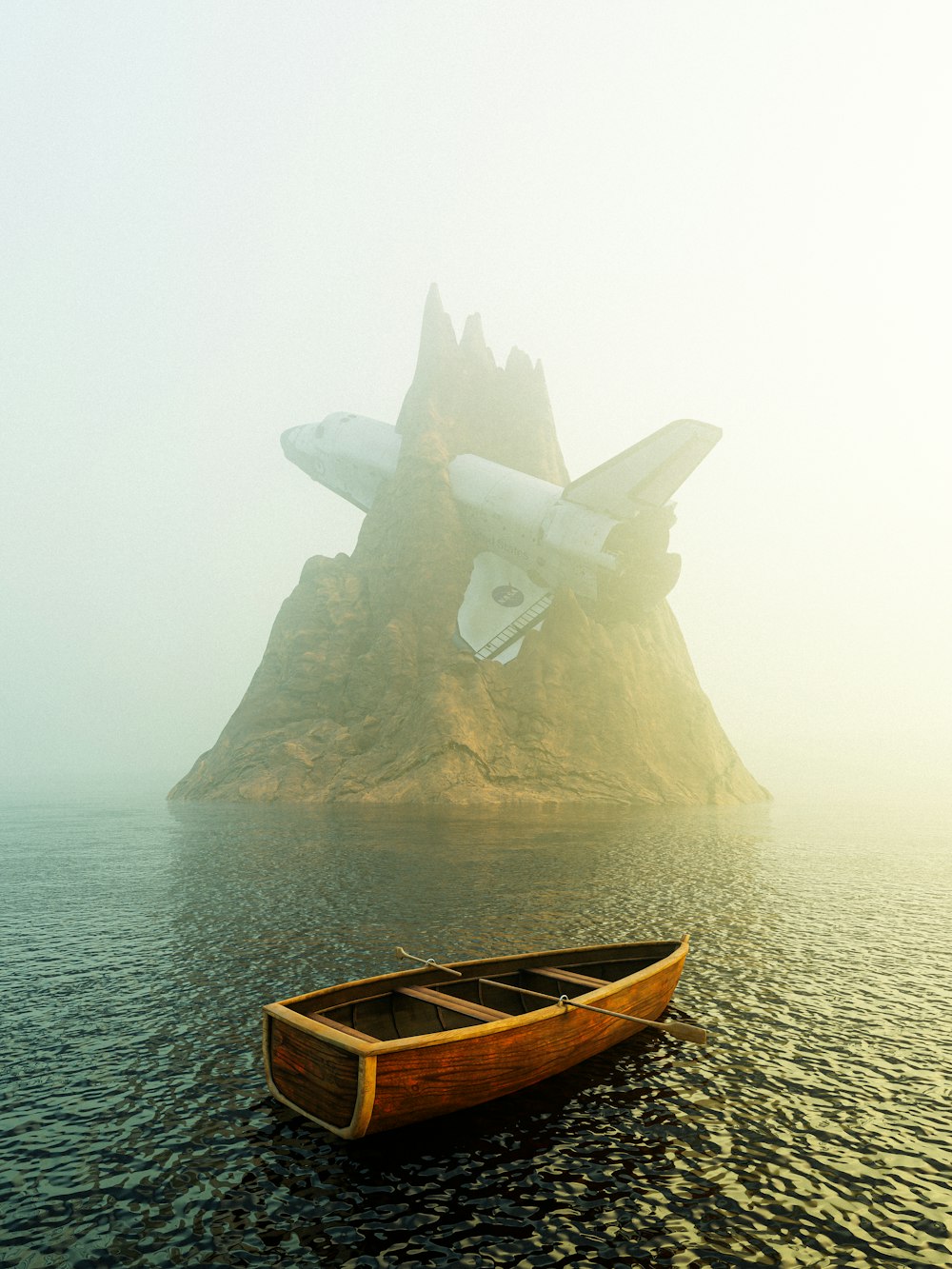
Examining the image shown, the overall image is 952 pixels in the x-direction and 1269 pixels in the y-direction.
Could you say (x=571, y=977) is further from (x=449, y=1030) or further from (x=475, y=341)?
(x=475, y=341)

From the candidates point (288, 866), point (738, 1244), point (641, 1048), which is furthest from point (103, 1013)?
point (288, 866)

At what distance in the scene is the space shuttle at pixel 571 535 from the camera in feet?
227

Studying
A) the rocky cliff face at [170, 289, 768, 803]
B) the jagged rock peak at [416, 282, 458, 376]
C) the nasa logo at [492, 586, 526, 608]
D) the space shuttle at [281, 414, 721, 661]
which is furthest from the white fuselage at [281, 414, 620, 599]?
the jagged rock peak at [416, 282, 458, 376]

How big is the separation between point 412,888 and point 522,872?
6601 mm

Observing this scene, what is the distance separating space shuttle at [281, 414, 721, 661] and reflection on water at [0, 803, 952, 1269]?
40217mm

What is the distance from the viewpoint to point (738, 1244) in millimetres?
10383

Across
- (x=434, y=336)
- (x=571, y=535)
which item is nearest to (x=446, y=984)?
(x=571, y=535)

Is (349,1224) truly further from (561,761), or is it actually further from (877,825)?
(877,825)

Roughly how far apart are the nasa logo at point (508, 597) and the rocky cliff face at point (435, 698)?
16.4ft

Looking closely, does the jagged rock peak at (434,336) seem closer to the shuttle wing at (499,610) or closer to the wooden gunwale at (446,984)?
the shuttle wing at (499,610)

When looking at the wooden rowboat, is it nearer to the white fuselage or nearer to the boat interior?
the boat interior

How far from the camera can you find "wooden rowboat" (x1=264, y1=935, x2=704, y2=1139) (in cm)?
1209

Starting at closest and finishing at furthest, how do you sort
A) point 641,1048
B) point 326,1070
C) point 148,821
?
point 326,1070 < point 641,1048 < point 148,821

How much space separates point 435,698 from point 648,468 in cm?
3002
